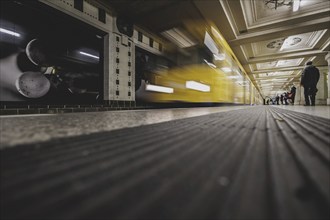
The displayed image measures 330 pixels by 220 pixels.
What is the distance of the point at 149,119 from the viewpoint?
67.2 inches

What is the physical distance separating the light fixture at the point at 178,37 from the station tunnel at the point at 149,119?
7cm

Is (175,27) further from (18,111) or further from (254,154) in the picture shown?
(254,154)

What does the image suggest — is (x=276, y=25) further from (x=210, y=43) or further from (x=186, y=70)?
(x=186, y=70)

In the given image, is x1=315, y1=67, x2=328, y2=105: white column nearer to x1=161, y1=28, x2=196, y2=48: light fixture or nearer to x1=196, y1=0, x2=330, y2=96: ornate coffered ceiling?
x1=196, y1=0, x2=330, y2=96: ornate coffered ceiling

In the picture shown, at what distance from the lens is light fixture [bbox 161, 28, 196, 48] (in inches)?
260

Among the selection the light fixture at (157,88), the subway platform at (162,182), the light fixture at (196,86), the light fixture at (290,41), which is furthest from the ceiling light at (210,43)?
the subway platform at (162,182)

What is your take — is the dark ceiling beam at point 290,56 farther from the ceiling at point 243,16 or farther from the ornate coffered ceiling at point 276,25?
the ceiling at point 243,16

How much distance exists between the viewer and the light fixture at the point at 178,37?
6613 mm

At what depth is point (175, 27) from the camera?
6297 mm

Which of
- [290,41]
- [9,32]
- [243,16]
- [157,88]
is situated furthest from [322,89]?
[9,32]

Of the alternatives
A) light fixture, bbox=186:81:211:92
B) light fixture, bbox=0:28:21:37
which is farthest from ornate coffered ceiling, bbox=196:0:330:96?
light fixture, bbox=0:28:21:37

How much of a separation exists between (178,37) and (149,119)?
6.17 metres

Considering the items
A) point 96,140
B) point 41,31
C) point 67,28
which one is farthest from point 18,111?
point 96,140

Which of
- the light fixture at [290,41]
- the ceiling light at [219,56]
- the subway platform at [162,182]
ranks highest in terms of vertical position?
the light fixture at [290,41]
